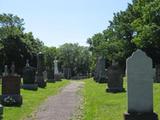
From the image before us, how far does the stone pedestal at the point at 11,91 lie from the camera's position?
2380 cm

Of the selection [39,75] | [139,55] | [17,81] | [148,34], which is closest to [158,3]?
[148,34]

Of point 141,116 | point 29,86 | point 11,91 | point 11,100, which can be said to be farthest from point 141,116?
point 29,86

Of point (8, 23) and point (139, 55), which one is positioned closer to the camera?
point (139, 55)

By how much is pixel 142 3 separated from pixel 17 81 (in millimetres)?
34849

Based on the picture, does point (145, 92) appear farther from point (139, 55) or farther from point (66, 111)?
point (66, 111)

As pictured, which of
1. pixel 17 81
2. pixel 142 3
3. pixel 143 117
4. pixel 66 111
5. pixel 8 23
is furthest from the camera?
pixel 8 23

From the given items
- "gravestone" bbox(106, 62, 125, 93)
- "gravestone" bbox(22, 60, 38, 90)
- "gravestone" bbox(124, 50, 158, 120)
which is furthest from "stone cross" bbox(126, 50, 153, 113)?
"gravestone" bbox(22, 60, 38, 90)

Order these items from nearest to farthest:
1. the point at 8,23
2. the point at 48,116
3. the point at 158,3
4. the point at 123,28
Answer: the point at 48,116 < the point at 158,3 < the point at 123,28 < the point at 8,23

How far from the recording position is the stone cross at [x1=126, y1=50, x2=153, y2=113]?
50.0ft

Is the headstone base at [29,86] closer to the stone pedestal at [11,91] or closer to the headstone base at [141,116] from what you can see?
the stone pedestal at [11,91]

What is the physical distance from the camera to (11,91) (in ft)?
80.2

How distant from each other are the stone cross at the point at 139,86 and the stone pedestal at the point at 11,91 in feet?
32.0

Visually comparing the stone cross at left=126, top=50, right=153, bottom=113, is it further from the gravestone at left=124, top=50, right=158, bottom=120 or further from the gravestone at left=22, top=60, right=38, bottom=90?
the gravestone at left=22, top=60, right=38, bottom=90

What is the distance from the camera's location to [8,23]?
107 metres
